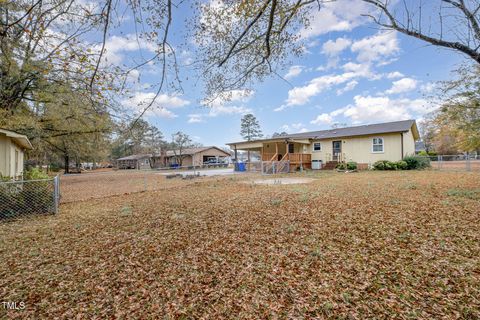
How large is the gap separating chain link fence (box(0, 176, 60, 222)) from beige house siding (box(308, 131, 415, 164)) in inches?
700

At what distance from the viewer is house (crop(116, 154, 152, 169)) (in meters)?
44.0

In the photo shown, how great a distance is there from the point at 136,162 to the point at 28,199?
146 ft

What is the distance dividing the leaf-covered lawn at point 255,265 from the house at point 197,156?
32637mm

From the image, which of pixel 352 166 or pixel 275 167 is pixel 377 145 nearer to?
pixel 352 166

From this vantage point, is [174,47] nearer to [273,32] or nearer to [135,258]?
[273,32]

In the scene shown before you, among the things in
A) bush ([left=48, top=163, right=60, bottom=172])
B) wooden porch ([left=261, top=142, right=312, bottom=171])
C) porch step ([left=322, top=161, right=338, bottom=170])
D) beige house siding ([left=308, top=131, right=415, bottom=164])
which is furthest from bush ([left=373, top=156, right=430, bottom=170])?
bush ([left=48, top=163, right=60, bottom=172])

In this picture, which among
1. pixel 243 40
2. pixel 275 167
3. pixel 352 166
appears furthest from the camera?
pixel 275 167

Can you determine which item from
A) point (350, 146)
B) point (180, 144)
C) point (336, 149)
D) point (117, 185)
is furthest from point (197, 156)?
point (350, 146)

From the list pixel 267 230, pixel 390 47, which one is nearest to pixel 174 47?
pixel 267 230

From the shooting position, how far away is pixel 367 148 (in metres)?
16.9

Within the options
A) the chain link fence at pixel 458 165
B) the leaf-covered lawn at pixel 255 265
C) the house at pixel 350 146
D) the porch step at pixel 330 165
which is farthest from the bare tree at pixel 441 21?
the porch step at pixel 330 165

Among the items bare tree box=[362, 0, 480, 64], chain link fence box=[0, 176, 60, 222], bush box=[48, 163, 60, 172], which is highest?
bare tree box=[362, 0, 480, 64]

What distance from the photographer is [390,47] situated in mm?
6371

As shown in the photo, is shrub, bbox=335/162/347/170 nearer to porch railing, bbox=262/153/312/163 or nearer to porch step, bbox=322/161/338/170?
porch step, bbox=322/161/338/170
